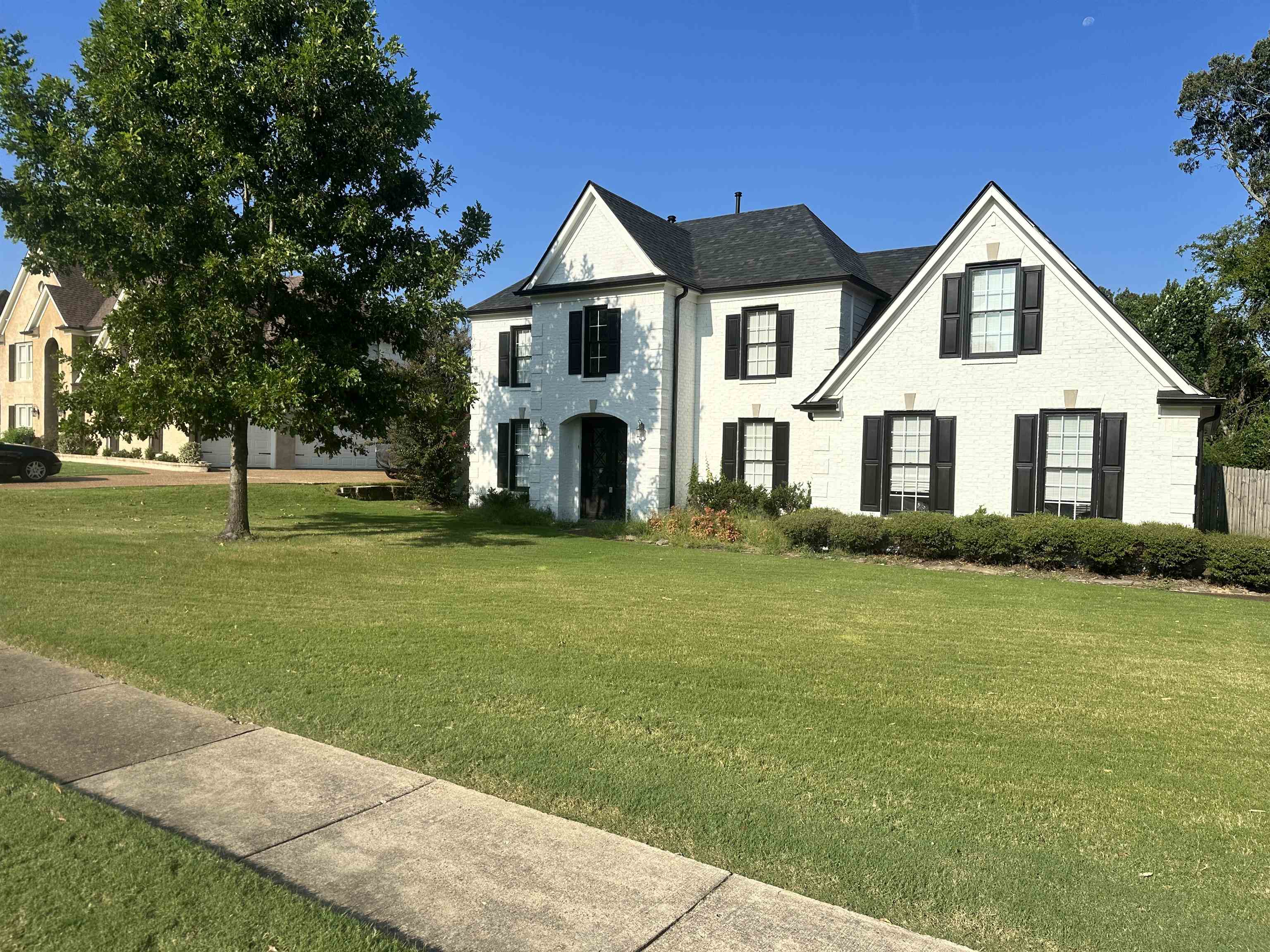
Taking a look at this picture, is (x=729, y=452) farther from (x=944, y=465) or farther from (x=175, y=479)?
(x=175, y=479)

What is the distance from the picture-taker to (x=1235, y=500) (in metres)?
17.3

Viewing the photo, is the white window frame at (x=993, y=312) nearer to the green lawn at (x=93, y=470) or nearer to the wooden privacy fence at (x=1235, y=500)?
the wooden privacy fence at (x=1235, y=500)

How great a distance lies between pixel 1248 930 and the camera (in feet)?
11.6

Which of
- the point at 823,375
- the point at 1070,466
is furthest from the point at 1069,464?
the point at 823,375

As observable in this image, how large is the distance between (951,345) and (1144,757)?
43.0 feet

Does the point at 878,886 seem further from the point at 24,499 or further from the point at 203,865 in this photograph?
the point at 24,499

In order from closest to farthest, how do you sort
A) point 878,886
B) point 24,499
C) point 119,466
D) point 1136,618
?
point 878,886 < point 1136,618 < point 24,499 < point 119,466

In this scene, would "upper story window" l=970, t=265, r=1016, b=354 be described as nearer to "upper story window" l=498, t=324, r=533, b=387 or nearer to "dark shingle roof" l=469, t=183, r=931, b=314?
"dark shingle roof" l=469, t=183, r=931, b=314

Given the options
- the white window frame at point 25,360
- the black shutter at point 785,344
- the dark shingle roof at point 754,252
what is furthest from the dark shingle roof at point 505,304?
the white window frame at point 25,360

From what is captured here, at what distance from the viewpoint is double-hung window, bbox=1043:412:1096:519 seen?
16188 mm

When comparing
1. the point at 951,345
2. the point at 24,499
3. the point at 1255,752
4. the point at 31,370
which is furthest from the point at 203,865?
the point at 31,370

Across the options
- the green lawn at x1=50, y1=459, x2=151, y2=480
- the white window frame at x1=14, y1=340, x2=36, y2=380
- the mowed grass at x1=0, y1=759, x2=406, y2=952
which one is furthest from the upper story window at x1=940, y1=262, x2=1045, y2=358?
the white window frame at x1=14, y1=340, x2=36, y2=380

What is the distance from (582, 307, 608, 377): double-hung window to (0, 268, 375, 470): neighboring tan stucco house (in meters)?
20.2

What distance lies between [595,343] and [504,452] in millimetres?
4644
